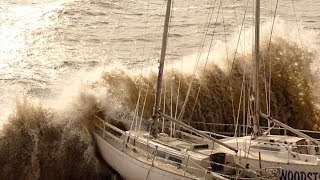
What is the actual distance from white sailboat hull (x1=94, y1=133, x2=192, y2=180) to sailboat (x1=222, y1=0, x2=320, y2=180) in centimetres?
347

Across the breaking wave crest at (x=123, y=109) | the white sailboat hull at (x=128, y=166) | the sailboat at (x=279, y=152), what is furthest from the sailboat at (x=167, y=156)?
the breaking wave crest at (x=123, y=109)

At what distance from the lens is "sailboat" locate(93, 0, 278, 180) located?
2267cm

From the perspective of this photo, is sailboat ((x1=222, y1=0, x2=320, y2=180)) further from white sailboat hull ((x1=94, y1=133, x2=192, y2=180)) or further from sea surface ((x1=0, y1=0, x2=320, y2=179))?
sea surface ((x1=0, y1=0, x2=320, y2=179))

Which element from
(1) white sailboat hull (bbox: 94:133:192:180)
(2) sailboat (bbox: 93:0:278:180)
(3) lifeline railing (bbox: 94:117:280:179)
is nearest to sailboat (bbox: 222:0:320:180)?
(2) sailboat (bbox: 93:0:278:180)

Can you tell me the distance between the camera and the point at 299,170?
22.7 metres

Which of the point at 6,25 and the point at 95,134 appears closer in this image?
the point at 95,134

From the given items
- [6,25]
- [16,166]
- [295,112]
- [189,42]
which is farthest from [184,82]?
[6,25]

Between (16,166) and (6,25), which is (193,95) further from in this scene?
(6,25)

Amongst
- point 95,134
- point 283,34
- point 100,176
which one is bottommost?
point 100,176

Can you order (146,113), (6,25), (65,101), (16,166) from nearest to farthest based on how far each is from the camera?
(16,166), (65,101), (146,113), (6,25)

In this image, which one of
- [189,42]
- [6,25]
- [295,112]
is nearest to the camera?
[295,112]

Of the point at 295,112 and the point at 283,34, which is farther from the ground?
the point at 283,34

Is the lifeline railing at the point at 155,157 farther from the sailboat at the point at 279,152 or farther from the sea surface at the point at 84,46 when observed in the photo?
the sea surface at the point at 84,46

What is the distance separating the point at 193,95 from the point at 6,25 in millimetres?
27851
